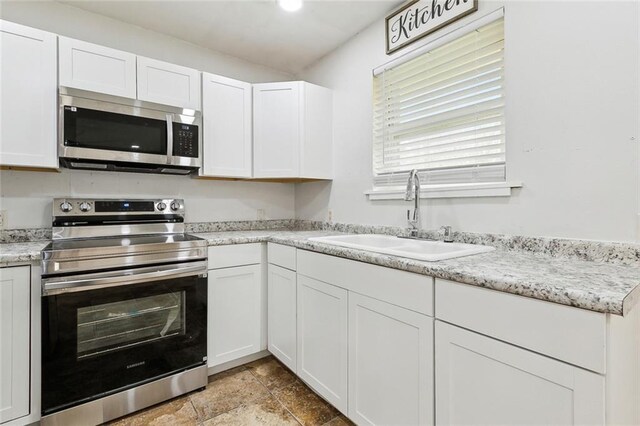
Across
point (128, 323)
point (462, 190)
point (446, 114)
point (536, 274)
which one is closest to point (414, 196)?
point (462, 190)

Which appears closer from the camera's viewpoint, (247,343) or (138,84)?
(138,84)

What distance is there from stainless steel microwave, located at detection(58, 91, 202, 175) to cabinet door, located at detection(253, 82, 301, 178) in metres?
0.46

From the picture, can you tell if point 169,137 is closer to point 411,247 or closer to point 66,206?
point 66,206

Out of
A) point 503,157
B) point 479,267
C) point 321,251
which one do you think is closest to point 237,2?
point 321,251

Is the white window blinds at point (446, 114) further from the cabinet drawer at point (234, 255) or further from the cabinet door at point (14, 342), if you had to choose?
the cabinet door at point (14, 342)

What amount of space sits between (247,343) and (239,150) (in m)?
1.40

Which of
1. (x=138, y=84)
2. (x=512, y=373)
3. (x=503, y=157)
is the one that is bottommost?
(x=512, y=373)

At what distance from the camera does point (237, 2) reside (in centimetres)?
197

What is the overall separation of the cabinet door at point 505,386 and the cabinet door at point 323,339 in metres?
0.54

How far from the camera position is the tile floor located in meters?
1.62

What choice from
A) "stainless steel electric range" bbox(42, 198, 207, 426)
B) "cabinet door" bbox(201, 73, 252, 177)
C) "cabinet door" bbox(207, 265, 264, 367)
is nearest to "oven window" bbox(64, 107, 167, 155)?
"cabinet door" bbox(201, 73, 252, 177)

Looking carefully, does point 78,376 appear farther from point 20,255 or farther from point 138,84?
point 138,84

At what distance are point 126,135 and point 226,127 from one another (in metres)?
0.66

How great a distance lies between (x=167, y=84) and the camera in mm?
2088
